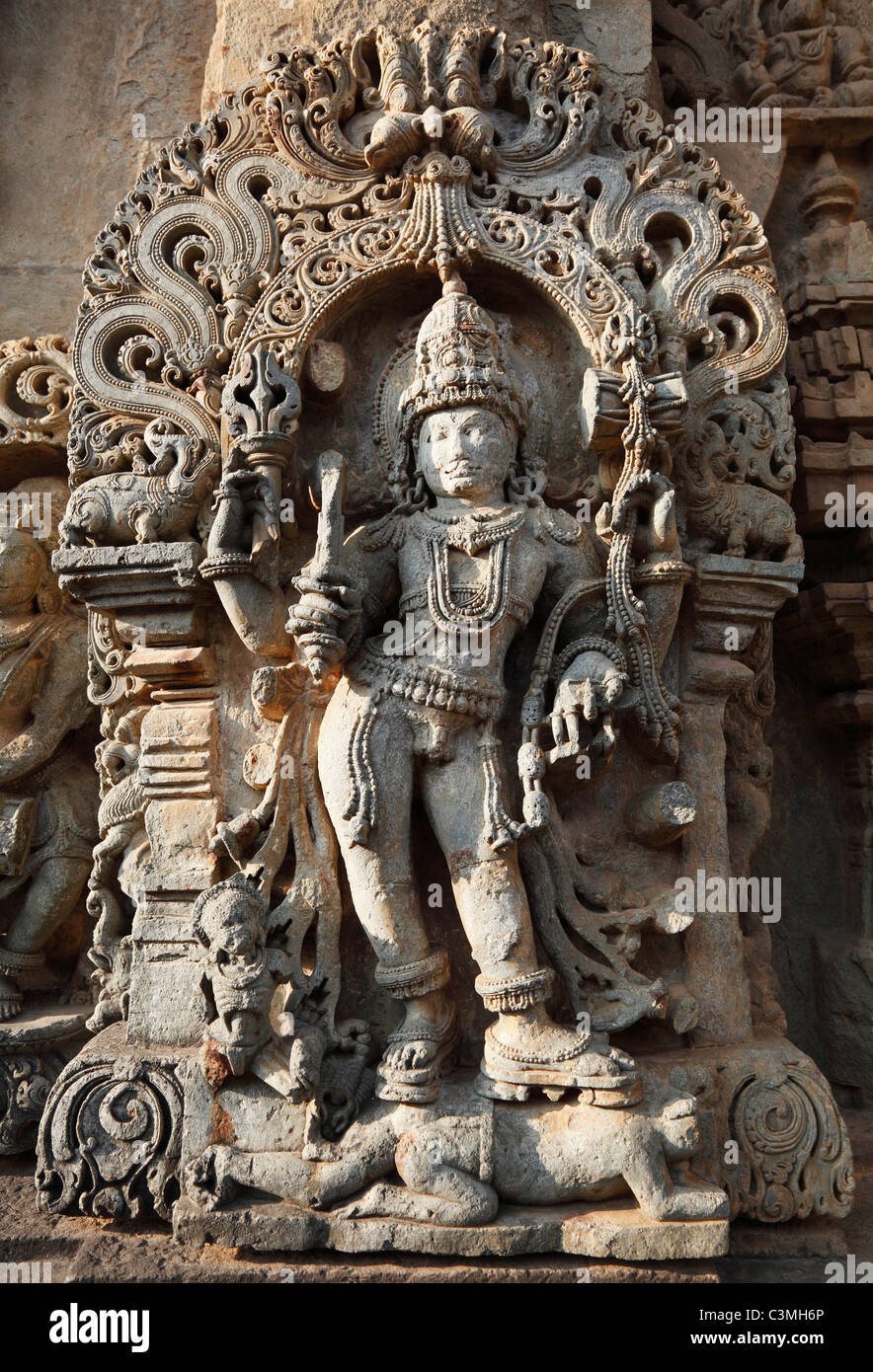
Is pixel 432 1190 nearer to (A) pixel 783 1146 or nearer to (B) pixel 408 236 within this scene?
(A) pixel 783 1146

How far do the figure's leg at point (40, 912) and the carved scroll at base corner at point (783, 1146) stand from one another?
2745 millimetres

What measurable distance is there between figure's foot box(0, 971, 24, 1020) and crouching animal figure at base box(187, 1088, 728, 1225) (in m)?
1.44

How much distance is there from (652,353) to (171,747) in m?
2.32

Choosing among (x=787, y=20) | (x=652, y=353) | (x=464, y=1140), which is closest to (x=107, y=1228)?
(x=464, y=1140)

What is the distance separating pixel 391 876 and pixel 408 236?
7.97ft

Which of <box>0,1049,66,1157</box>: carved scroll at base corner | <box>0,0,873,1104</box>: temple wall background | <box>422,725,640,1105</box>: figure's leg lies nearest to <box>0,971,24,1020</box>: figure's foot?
<box>0,1049,66,1157</box>: carved scroll at base corner

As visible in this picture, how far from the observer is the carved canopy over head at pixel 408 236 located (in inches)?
157

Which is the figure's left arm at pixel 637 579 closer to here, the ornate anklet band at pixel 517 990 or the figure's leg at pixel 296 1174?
the ornate anklet band at pixel 517 990

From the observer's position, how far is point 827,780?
5195mm

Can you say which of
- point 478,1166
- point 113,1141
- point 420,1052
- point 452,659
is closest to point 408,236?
point 452,659

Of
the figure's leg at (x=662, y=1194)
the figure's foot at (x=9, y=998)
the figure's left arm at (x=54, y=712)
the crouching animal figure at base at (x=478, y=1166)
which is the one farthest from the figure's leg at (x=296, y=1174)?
the figure's left arm at (x=54, y=712)

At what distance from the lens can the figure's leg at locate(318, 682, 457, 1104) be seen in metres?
3.41

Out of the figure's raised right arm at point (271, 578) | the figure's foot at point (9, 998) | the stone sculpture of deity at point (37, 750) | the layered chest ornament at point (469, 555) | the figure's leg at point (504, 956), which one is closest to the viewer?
the figure's leg at point (504, 956)

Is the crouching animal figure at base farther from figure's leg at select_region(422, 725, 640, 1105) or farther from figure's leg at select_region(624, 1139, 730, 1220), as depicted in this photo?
→ figure's leg at select_region(422, 725, 640, 1105)
